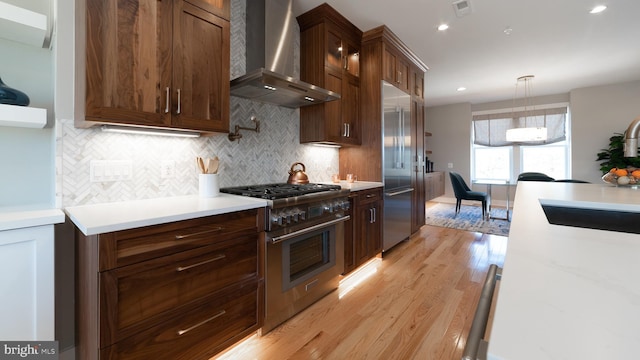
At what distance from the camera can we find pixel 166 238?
1.28 m

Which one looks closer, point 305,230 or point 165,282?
point 165,282

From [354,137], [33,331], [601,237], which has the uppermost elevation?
[354,137]

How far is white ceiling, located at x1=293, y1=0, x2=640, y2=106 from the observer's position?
8.73 ft

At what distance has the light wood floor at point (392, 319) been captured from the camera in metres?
1.65

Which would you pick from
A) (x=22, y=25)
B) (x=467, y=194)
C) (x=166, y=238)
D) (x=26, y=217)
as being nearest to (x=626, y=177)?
(x=467, y=194)

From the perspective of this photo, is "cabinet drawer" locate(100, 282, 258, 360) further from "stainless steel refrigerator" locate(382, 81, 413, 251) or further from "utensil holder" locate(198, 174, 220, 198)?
"stainless steel refrigerator" locate(382, 81, 413, 251)

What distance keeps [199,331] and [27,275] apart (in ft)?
2.64

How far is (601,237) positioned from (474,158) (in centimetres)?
713

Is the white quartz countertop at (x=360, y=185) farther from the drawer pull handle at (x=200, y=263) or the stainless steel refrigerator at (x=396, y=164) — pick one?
the drawer pull handle at (x=200, y=263)

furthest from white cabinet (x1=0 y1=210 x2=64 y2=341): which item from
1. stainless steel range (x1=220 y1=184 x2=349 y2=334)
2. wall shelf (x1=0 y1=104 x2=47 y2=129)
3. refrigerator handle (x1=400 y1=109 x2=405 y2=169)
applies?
refrigerator handle (x1=400 y1=109 x2=405 y2=169)

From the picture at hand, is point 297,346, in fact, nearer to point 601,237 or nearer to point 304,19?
point 601,237

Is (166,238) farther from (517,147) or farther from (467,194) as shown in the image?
(517,147)

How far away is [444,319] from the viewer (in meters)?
1.97

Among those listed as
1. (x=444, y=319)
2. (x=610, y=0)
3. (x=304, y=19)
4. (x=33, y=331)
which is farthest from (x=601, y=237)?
(x=610, y=0)
